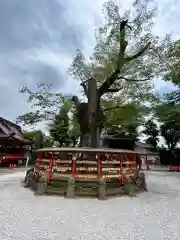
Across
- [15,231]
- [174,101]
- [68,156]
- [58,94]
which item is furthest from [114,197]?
[174,101]

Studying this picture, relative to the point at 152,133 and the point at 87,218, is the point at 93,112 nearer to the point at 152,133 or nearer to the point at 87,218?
the point at 87,218

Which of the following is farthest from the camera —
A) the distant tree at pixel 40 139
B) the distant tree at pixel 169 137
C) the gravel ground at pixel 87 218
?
the distant tree at pixel 169 137

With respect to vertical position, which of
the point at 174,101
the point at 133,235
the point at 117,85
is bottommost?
the point at 133,235

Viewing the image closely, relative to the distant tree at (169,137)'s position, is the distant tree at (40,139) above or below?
below

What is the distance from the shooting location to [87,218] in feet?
20.8

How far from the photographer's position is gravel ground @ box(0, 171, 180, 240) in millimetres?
5035

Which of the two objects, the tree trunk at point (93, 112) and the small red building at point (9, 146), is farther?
the small red building at point (9, 146)

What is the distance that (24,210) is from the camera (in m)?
6.96

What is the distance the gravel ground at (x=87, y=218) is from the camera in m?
5.04

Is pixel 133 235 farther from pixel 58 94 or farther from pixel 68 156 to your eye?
pixel 58 94

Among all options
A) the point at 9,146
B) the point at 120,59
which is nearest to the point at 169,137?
the point at 9,146

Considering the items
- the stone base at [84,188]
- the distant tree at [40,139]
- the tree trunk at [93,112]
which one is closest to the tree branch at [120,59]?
the tree trunk at [93,112]

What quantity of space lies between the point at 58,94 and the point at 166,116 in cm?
1334

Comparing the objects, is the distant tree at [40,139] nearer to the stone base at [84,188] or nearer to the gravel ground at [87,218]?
the stone base at [84,188]
